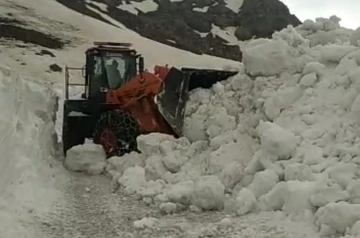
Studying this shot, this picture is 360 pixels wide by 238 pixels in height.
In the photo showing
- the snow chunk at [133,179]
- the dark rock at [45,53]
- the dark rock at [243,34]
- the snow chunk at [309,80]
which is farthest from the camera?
the dark rock at [243,34]

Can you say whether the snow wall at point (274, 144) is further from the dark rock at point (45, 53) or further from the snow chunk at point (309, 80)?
the dark rock at point (45, 53)

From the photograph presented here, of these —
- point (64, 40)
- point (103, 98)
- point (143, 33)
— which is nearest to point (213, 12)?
point (143, 33)

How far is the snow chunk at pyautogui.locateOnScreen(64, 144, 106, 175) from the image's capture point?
942 cm

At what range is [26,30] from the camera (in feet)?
124

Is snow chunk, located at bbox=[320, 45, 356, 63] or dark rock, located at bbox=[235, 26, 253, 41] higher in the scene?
dark rock, located at bbox=[235, 26, 253, 41]

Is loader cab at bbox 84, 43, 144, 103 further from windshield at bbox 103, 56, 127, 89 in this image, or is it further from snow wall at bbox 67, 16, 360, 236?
snow wall at bbox 67, 16, 360, 236

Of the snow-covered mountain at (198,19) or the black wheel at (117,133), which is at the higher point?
the snow-covered mountain at (198,19)

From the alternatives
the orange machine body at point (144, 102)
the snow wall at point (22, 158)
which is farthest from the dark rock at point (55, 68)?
the orange machine body at point (144, 102)

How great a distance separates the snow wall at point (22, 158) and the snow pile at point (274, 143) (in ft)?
3.54

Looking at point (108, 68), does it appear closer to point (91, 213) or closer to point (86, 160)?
point (86, 160)

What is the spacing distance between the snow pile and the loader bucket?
0.52 feet

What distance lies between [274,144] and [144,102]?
3542 millimetres

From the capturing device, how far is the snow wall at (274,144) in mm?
6289

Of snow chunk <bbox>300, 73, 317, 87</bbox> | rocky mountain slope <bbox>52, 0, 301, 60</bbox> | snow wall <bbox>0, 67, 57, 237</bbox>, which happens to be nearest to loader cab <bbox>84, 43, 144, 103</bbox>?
snow wall <bbox>0, 67, 57, 237</bbox>
